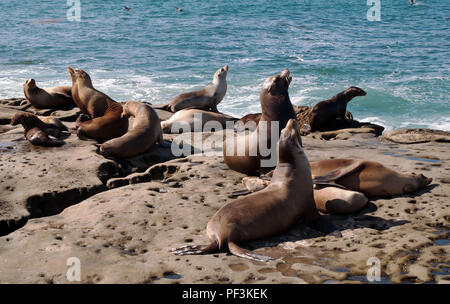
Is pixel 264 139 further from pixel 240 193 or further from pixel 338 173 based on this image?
pixel 338 173

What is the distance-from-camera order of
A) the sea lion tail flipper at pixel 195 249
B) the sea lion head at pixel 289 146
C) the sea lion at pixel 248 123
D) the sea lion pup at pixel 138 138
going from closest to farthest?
the sea lion tail flipper at pixel 195 249 < the sea lion head at pixel 289 146 < the sea lion pup at pixel 138 138 < the sea lion at pixel 248 123

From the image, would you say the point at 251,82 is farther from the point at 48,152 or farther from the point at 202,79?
the point at 48,152

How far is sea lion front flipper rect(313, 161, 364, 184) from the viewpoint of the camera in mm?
5398

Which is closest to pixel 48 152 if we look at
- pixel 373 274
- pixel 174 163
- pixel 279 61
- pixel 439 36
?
pixel 174 163

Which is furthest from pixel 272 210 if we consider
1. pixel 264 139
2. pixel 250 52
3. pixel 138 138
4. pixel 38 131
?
pixel 250 52

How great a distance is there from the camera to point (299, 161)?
A: 5148 millimetres

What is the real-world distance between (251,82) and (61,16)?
19.7 m

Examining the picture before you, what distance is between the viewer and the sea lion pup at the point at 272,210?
4375 millimetres

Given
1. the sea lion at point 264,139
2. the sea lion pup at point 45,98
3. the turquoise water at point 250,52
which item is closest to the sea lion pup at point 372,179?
the sea lion at point 264,139

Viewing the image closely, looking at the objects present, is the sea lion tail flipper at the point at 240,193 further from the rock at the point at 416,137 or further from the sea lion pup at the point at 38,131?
the rock at the point at 416,137

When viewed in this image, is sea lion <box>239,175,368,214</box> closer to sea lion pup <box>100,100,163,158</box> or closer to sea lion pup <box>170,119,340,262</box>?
sea lion pup <box>170,119,340,262</box>

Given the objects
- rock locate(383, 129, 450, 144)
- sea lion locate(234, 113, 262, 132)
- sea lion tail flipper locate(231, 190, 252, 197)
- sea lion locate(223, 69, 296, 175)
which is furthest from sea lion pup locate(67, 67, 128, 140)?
rock locate(383, 129, 450, 144)

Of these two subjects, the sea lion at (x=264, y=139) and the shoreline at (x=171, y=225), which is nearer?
the shoreline at (x=171, y=225)

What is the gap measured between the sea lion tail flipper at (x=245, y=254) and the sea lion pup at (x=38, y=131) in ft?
13.9
